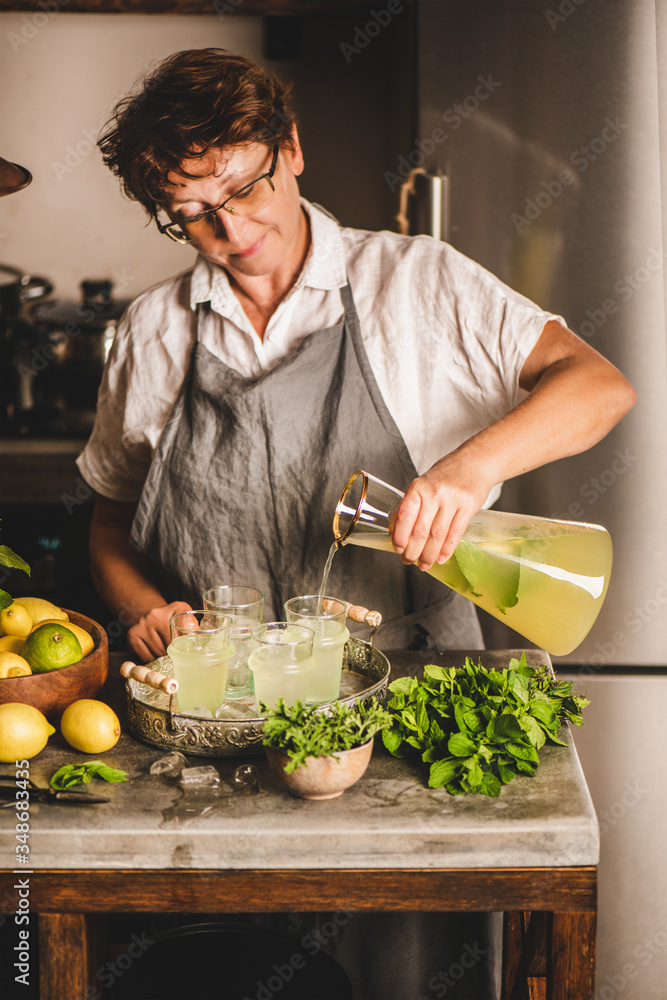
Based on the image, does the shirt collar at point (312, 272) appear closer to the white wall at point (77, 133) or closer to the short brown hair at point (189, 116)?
the short brown hair at point (189, 116)

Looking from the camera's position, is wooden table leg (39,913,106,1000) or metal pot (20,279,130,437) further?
metal pot (20,279,130,437)

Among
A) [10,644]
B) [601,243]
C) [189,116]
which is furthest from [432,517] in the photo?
[601,243]

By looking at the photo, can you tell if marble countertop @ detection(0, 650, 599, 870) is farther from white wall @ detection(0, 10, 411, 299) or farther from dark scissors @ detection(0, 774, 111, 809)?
white wall @ detection(0, 10, 411, 299)

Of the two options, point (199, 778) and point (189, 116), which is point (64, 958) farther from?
point (189, 116)

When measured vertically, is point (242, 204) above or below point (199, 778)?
above

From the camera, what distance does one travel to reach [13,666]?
3.62 feet

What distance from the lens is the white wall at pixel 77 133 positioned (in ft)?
9.65

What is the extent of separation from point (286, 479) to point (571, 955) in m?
0.86

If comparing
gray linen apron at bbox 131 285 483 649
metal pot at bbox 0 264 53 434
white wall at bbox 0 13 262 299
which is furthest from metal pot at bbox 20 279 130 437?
gray linen apron at bbox 131 285 483 649

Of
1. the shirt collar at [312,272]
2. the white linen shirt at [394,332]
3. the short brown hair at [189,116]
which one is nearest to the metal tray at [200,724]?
the white linen shirt at [394,332]

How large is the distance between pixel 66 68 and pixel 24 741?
8.70 ft

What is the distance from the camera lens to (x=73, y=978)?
0.95 metres

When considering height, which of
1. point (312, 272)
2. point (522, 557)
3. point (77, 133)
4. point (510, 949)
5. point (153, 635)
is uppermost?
point (77, 133)

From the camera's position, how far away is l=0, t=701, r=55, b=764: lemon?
1026 millimetres
